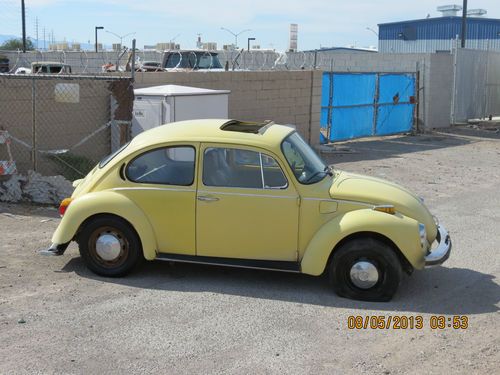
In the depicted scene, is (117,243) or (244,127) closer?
(117,243)

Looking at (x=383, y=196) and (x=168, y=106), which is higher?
(x=168, y=106)

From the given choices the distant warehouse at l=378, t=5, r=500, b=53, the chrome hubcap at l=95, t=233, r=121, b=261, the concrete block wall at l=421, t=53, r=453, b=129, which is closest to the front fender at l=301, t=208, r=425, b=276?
the chrome hubcap at l=95, t=233, r=121, b=261

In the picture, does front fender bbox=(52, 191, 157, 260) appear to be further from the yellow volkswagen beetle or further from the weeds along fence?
the weeds along fence

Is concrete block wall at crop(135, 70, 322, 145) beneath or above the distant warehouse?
beneath

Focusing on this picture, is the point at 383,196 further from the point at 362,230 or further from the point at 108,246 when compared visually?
the point at 108,246

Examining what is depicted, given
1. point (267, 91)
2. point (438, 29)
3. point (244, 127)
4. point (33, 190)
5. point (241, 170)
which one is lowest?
point (33, 190)

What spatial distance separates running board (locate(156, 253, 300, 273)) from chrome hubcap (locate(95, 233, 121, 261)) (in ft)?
1.32

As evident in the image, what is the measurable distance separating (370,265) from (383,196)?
0.67 m

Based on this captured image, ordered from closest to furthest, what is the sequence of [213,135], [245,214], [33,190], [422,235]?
[422,235]
[245,214]
[213,135]
[33,190]

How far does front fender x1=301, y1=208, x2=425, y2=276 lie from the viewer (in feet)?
20.0

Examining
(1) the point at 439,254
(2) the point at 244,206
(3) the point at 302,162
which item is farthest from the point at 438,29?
(2) the point at 244,206

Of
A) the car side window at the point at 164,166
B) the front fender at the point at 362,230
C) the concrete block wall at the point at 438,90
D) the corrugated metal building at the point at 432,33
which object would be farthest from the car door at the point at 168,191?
the corrugated metal building at the point at 432,33

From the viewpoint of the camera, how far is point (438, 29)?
55.7 meters

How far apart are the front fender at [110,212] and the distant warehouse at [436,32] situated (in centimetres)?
4839
